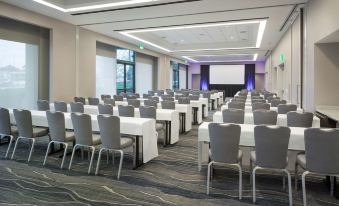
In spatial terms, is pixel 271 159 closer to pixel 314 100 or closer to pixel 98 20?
pixel 314 100

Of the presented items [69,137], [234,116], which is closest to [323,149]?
[234,116]

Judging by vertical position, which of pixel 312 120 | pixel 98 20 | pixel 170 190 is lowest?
pixel 170 190

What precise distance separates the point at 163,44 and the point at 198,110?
23.5 ft

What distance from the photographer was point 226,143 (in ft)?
11.5

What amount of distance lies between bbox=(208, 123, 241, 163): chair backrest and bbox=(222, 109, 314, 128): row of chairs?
185 cm

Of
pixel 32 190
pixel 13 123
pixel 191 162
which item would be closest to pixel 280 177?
pixel 191 162

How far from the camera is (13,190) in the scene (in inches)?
148

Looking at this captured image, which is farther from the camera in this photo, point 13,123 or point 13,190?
point 13,123

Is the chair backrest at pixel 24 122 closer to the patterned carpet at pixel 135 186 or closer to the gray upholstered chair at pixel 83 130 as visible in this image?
the patterned carpet at pixel 135 186

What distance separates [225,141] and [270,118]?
2.11m

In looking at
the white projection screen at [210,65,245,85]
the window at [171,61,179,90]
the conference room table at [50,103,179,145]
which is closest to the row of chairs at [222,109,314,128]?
the conference room table at [50,103,179,145]

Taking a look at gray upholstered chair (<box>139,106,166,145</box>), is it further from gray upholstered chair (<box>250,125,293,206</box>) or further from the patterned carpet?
gray upholstered chair (<box>250,125,293,206</box>)

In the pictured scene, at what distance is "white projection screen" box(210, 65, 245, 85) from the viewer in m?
25.3

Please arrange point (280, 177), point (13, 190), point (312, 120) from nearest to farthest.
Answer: point (13, 190) < point (280, 177) < point (312, 120)
